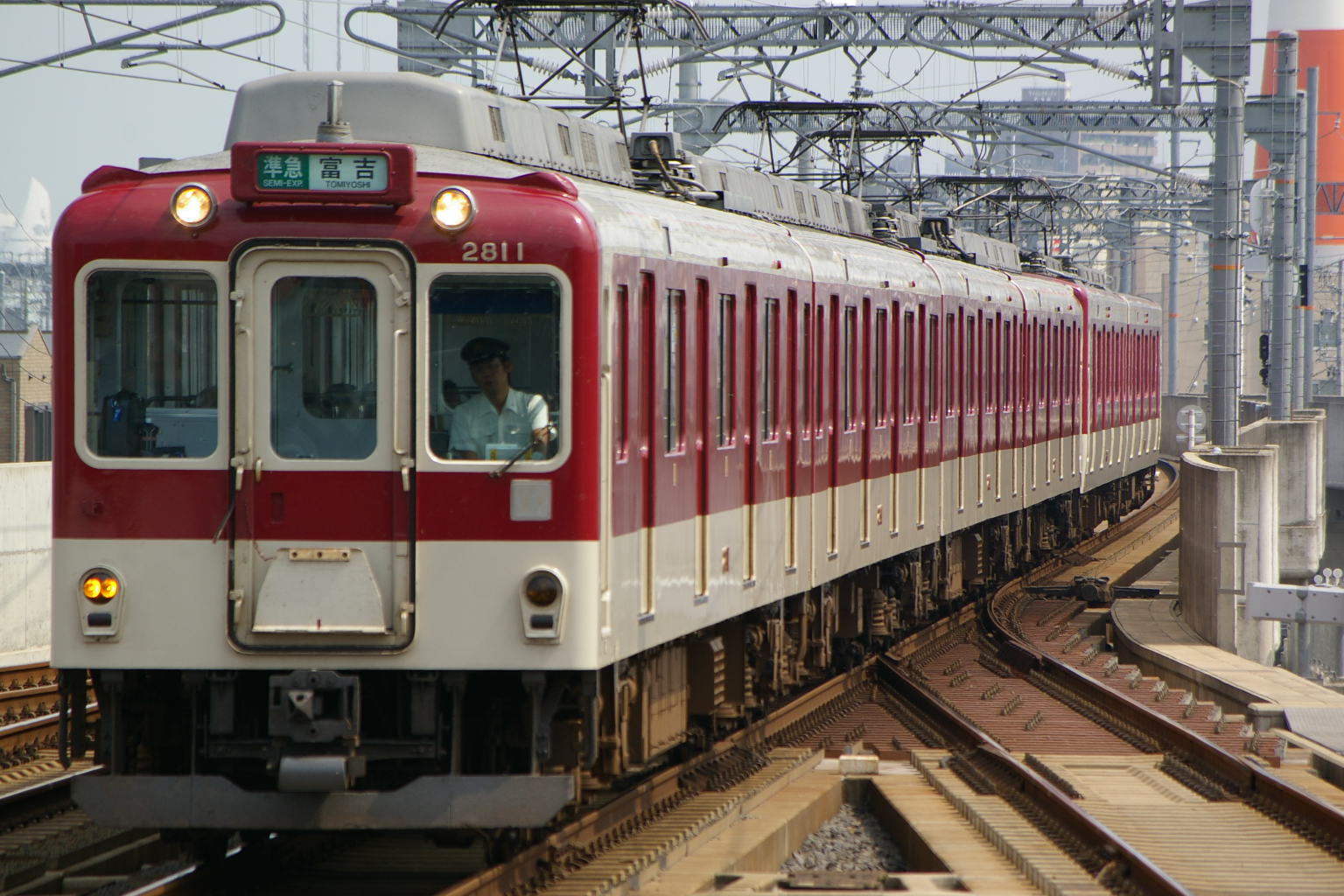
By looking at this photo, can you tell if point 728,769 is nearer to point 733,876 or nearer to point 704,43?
point 733,876

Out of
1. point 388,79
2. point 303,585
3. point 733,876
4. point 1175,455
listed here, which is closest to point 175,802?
point 303,585

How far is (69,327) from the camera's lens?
7562 millimetres

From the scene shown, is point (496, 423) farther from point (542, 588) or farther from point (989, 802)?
point (989, 802)

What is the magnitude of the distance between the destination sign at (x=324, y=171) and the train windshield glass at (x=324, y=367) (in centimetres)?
34

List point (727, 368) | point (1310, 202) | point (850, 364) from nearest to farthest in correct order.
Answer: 1. point (727, 368)
2. point (850, 364)
3. point (1310, 202)

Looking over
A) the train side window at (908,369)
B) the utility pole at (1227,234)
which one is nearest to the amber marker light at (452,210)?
the train side window at (908,369)

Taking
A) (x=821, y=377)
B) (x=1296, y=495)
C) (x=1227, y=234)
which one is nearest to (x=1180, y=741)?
(x=821, y=377)

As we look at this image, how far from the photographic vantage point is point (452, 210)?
756 centimetres

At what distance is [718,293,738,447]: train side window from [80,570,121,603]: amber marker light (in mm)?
3366

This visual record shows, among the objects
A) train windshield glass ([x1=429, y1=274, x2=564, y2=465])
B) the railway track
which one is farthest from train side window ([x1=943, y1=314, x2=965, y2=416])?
train windshield glass ([x1=429, y1=274, x2=564, y2=465])

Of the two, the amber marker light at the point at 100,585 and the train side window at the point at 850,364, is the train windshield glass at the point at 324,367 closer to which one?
the amber marker light at the point at 100,585

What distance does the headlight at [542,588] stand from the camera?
7.61 m

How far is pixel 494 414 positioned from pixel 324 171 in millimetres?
1084

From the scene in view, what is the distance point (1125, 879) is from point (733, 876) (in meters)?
1.81
